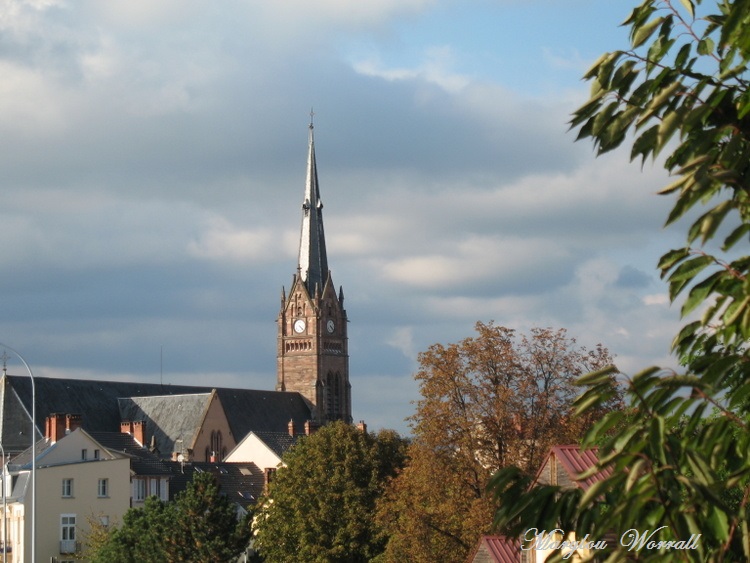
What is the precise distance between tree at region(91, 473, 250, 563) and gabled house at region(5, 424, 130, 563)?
10.7 meters

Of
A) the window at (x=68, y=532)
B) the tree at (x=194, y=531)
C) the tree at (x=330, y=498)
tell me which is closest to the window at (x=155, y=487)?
the window at (x=68, y=532)

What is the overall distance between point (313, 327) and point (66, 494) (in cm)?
7716

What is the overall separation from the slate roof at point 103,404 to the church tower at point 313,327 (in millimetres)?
5085

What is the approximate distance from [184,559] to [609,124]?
5248 centimetres

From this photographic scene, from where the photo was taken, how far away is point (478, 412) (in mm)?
46531

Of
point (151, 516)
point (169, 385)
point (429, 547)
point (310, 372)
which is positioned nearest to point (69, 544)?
point (151, 516)

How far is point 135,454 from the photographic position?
82.1 metres

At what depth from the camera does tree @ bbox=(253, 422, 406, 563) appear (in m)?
58.3

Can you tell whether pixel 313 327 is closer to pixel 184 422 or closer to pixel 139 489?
pixel 184 422

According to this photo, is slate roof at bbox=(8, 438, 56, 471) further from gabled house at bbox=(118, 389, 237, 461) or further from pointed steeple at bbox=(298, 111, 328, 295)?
pointed steeple at bbox=(298, 111, 328, 295)

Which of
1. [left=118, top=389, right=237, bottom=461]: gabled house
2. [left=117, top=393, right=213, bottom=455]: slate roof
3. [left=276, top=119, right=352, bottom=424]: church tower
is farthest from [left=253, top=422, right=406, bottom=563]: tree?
[left=276, top=119, right=352, bottom=424]: church tower

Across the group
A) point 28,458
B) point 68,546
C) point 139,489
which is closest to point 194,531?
point 68,546

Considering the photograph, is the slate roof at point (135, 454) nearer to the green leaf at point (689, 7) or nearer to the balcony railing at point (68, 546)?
the balcony railing at point (68, 546)

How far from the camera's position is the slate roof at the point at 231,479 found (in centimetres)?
8212
